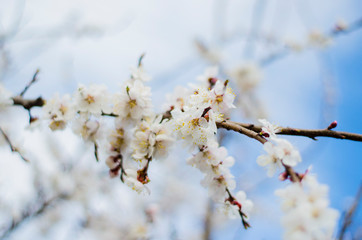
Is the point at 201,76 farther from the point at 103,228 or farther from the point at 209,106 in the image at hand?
the point at 103,228

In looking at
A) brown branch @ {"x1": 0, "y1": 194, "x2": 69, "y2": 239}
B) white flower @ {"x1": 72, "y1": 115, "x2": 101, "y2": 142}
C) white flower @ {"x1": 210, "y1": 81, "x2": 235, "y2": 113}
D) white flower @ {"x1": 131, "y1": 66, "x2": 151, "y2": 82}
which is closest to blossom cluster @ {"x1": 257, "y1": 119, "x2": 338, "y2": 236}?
white flower @ {"x1": 210, "y1": 81, "x2": 235, "y2": 113}

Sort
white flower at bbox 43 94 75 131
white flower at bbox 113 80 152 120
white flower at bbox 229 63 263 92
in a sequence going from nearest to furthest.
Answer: white flower at bbox 113 80 152 120 < white flower at bbox 43 94 75 131 < white flower at bbox 229 63 263 92

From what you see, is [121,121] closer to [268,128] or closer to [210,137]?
[210,137]

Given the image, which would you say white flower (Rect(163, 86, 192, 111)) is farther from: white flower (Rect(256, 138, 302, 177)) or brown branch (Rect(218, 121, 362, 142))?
white flower (Rect(256, 138, 302, 177))

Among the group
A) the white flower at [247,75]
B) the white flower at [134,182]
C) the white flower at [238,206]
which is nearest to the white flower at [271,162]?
the white flower at [238,206]

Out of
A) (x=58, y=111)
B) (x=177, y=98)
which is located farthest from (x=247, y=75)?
(x=58, y=111)

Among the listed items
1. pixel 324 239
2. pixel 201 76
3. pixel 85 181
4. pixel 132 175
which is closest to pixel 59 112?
pixel 132 175

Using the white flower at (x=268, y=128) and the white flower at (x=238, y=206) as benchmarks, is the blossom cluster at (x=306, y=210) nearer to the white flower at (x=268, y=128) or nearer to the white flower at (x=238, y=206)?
the white flower at (x=268, y=128)
